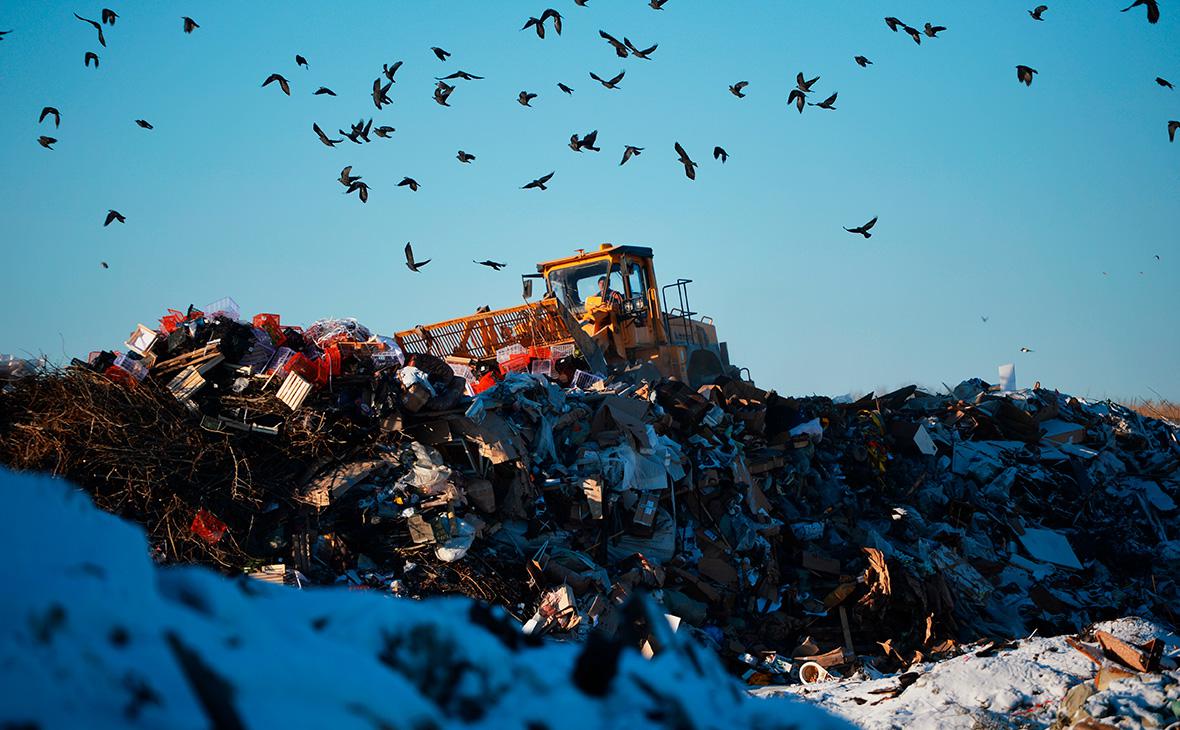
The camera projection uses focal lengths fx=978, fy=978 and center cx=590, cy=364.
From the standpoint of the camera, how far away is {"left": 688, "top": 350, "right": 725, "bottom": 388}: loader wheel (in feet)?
48.2

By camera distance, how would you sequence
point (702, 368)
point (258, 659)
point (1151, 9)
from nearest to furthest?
point (258, 659) < point (1151, 9) < point (702, 368)

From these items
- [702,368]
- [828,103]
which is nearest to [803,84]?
[828,103]

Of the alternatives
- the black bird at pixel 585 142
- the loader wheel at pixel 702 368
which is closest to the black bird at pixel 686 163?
the black bird at pixel 585 142

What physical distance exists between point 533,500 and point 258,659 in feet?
22.8

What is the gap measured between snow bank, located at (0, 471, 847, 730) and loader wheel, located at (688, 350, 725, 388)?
12.8 m

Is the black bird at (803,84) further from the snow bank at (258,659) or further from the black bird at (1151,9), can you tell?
the snow bank at (258,659)

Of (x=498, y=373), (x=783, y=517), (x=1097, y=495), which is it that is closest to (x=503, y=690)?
(x=783, y=517)

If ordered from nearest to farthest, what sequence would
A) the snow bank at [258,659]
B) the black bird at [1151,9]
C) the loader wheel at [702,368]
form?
the snow bank at [258,659], the black bird at [1151,9], the loader wheel at [702,368]

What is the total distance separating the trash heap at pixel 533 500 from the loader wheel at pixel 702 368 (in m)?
3.56

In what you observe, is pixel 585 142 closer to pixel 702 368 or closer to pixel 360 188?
pixel 360 188

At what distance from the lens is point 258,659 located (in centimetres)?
139

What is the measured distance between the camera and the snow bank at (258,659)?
1250 millimetres

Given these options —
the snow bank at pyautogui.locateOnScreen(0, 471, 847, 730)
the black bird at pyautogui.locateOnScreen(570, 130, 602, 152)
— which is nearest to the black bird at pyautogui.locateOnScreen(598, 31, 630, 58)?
the black bird at pyautogui.locateOnScreen(570, 130, 602, 152)

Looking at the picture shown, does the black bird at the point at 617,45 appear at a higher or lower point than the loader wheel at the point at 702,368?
higher
